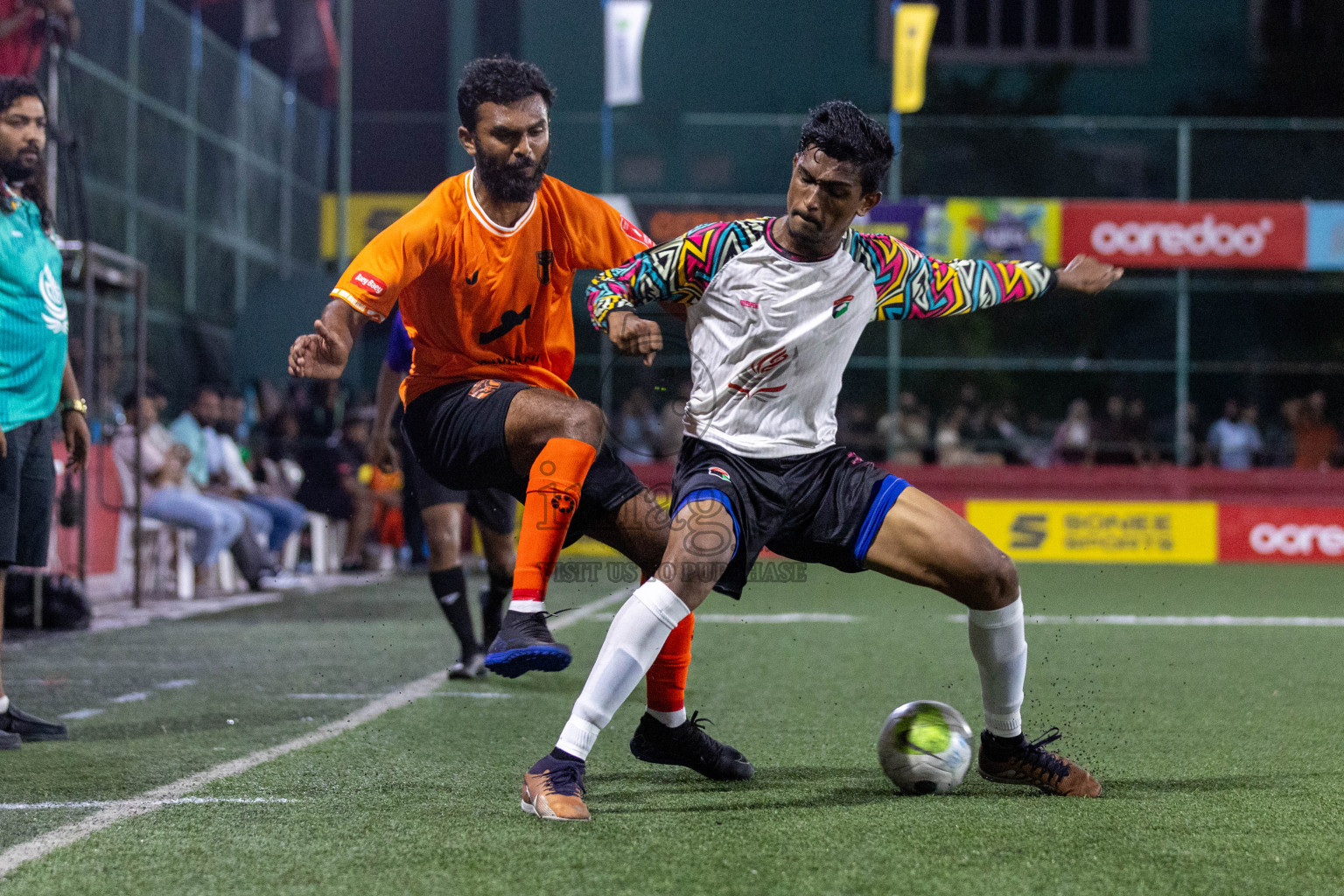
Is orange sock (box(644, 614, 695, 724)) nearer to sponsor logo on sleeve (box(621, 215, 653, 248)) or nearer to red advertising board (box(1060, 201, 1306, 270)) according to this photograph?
sponsor logo on sleeve (box(621, 215, 653, 248))

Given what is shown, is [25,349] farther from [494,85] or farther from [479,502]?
[479,502]

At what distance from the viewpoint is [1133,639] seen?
28.1 feet

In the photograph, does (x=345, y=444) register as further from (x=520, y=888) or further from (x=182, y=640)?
(x=520, y=888)

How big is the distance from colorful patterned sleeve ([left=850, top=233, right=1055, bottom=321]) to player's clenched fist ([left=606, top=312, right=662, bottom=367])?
70 centimetres

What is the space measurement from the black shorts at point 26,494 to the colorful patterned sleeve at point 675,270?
2.34 metres

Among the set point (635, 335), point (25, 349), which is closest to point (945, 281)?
point (635, 335)

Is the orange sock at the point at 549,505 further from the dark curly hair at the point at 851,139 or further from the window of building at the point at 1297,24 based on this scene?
the window of building at the point at 1297,24

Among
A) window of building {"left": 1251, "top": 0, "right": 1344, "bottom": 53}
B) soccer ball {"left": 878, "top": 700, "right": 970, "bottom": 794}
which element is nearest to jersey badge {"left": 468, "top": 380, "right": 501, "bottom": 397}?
soccer ball {"left": 878, "top": 700, "right": 970, "bottom": 794}

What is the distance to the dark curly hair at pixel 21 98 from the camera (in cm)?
504

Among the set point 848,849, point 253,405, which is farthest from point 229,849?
point 253,405

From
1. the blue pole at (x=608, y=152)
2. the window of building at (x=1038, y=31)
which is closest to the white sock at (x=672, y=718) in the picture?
the blue pole at (x=608, y=152)

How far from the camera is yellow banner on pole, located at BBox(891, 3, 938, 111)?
19.8 meters

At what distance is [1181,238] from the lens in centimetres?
1952

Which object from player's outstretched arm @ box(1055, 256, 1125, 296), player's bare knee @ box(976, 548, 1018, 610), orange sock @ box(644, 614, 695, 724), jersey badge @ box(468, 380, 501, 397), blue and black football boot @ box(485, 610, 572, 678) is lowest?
orange sock @ box(644, 614, 695, 724)
